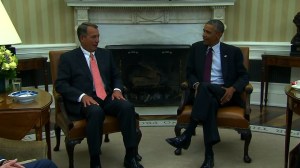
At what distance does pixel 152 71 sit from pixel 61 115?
6.39ft

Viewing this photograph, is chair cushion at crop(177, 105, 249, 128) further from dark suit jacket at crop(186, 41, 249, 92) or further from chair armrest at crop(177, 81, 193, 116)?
dark suit jacket at crop(186, 41, 249, 92)

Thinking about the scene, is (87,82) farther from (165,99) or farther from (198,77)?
(165,99)

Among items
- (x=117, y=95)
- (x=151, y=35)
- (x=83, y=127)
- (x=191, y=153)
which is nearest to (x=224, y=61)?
(x=191, y=153)

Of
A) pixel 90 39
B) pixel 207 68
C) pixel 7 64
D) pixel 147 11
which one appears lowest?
pixel 207 68

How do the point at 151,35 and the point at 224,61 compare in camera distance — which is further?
the point at 151,35

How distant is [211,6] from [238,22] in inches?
18.2

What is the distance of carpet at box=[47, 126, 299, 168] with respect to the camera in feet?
10.9

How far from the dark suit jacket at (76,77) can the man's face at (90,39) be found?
0.08 m

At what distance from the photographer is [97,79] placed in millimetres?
3285

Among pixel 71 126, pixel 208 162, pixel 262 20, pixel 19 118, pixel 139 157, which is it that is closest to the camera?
pixel 19 118

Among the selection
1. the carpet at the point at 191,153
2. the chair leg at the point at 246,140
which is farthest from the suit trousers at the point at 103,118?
the chair leg at the point at 246,140

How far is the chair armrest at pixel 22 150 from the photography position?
2137 mm

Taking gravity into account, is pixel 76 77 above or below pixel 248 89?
above

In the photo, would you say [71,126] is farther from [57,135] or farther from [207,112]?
[207,112]
